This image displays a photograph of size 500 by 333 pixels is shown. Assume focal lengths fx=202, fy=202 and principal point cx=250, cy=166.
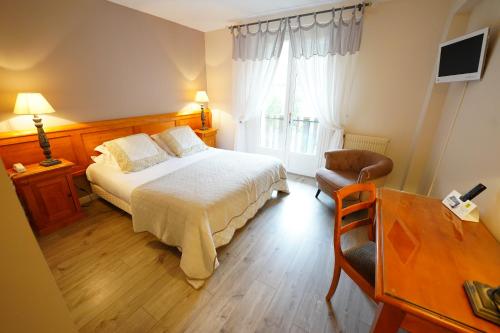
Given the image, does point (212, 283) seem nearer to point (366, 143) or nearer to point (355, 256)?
point (355, 256)

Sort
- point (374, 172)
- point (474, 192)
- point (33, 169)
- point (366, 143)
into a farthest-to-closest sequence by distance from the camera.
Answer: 1. point (366, 143)
2. point (374, 172)
3. point (33, 169)
4. point (474, 192)

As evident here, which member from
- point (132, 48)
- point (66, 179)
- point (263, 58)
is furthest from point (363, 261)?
point (132, 48)

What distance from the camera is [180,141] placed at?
2.98m

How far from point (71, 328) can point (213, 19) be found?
12.5ft

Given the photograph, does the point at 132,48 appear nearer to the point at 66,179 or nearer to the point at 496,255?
the point at 66,179

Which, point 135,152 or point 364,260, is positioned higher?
point 135,152

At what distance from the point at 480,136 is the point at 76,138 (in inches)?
153

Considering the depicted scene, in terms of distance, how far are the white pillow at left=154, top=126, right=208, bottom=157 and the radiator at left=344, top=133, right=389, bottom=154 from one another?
2.26 metres

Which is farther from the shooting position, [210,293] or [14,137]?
[14,137]

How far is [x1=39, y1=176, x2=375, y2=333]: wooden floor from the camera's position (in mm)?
1339

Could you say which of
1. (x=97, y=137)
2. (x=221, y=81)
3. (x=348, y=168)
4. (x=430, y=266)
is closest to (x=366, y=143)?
(x=348, y=168)

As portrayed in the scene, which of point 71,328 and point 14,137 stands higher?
point 14,137

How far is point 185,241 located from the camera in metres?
1.60

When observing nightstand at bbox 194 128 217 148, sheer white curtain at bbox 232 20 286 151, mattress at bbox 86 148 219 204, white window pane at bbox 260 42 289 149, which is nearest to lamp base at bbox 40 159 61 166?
mattress at bbox 86 148 219 204
